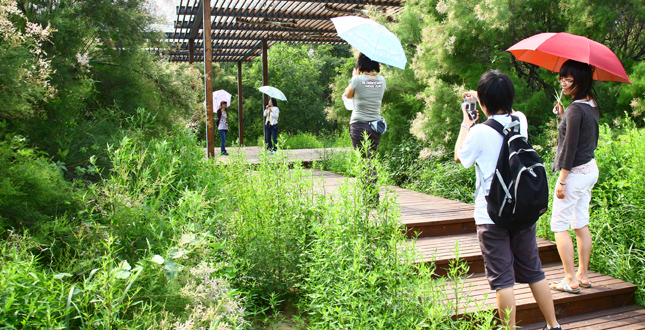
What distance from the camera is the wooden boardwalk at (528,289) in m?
Result: 3.34

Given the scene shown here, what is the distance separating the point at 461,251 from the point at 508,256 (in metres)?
1.59

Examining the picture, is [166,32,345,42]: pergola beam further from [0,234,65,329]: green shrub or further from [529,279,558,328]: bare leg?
[0,234,65,329]: green shrub

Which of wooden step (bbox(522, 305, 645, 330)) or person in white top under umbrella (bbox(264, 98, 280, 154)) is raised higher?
person in white top under umbrella (bbox(264, 98, 280, 154))

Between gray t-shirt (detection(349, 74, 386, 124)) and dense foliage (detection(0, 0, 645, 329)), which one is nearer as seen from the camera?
dense foliage (detection(0, 0, 645, 329))

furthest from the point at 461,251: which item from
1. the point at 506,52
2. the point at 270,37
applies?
the point at 270,37

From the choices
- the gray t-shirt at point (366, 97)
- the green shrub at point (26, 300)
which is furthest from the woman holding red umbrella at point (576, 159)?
the green shrub at point (26, 300)

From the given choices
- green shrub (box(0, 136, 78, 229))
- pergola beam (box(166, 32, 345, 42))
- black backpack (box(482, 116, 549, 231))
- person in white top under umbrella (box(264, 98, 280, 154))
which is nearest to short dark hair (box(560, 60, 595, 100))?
black backpack (box(482, 116, 549, 231))

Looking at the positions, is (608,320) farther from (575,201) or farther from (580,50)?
(580,50)

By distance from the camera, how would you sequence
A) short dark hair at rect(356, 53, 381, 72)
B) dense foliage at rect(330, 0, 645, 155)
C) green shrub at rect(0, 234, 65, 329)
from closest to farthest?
green shrub at rect(0, 234, 65, 329) < short dark hair at rect(356, 53, 381, 72) < dense foliage at rect(330, 0, 645, 155)

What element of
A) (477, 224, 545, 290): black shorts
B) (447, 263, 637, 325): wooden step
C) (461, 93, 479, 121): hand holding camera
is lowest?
(447, 263, 637, 325): wooden step

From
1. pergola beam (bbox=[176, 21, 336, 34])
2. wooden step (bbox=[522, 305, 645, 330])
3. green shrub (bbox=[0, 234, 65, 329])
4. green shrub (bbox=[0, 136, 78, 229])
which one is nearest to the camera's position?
green shrub (bbox=[0, 234, 65, 329])

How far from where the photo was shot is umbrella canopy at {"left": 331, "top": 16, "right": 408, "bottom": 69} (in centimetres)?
449

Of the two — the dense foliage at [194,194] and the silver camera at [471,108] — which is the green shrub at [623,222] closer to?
the dense foliage at [194,194]

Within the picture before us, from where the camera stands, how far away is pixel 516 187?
8.04ft
